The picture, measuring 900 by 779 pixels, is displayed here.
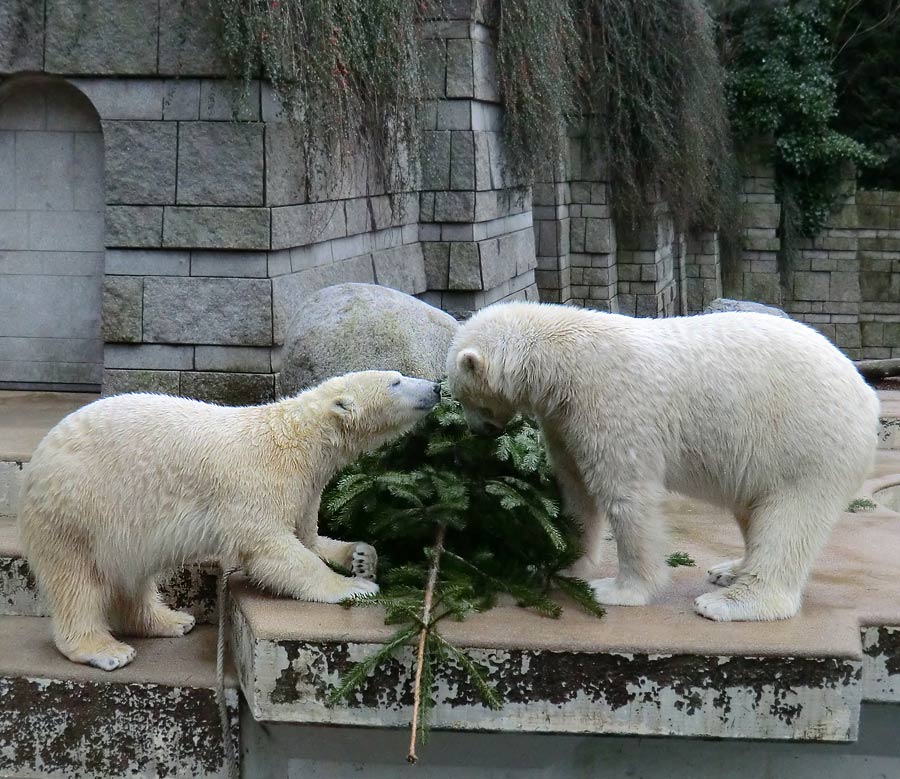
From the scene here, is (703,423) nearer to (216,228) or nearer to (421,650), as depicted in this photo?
(421,650)

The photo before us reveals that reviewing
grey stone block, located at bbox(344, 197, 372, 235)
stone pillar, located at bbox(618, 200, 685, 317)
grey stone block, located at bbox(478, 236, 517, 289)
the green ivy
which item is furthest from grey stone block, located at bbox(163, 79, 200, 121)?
the green ivy

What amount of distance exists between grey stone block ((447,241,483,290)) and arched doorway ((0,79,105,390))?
2245 millimetres

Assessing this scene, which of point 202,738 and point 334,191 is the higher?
point 334,191

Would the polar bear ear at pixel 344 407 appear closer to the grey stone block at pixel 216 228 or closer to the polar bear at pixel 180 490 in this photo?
the polar bear at pixel 180 490

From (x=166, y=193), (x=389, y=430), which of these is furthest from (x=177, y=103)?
(x=389, y=430)

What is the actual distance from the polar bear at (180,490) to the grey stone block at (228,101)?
2.37 metres

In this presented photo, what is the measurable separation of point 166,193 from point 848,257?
13.4 meters

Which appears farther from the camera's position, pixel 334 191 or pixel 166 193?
pixel 334 191

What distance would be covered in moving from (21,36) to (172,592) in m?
3.15

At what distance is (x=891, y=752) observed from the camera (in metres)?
3.21

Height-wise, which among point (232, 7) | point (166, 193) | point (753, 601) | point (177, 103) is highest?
point (232, 7)

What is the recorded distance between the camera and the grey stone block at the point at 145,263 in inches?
214

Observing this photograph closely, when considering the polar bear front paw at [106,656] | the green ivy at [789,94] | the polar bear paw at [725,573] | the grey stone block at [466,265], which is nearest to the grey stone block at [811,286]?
the green ivy at [789,94]

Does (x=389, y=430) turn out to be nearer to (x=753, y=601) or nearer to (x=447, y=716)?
(x=447, y=716)
